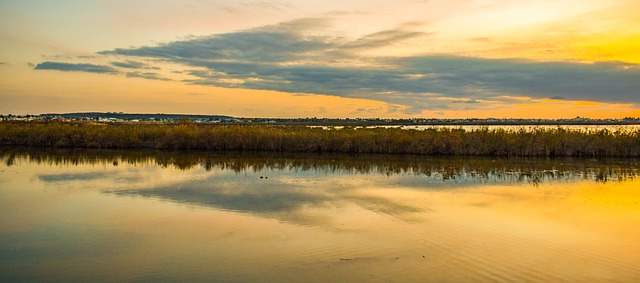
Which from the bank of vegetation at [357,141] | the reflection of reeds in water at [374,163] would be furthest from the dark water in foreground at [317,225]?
the bank of vegetation at [357,141]

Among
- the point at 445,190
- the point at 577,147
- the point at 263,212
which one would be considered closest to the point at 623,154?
the point at 577,147

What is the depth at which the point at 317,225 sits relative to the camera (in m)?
9.16

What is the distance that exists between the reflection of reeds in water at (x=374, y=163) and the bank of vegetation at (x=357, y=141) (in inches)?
52.8

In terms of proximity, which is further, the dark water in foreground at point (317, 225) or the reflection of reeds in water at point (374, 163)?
the reflection of reeds in water at point (374, 163)

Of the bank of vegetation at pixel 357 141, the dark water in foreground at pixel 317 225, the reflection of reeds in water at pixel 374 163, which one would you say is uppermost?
the bank of vegetation at pixel 357 141

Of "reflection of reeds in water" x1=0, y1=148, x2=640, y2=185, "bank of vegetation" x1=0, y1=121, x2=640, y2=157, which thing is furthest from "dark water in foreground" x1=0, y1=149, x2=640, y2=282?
"bank of vegetation" x1=0, y1=121, x2=640, y2=157

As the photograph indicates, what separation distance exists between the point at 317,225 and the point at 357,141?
51.4ft

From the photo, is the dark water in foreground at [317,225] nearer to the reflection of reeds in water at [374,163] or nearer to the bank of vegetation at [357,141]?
the reflection of reeds in water at [374,163]

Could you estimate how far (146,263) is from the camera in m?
6.79

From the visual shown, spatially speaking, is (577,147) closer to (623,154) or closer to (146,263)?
(623,154)

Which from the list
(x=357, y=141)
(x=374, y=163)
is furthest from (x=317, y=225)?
(x=357, y=141)

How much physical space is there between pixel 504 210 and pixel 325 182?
525cm

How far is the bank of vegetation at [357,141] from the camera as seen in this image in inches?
904

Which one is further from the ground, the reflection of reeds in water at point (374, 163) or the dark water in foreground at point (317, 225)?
the reflection of reeds in water at point (374, 163)
